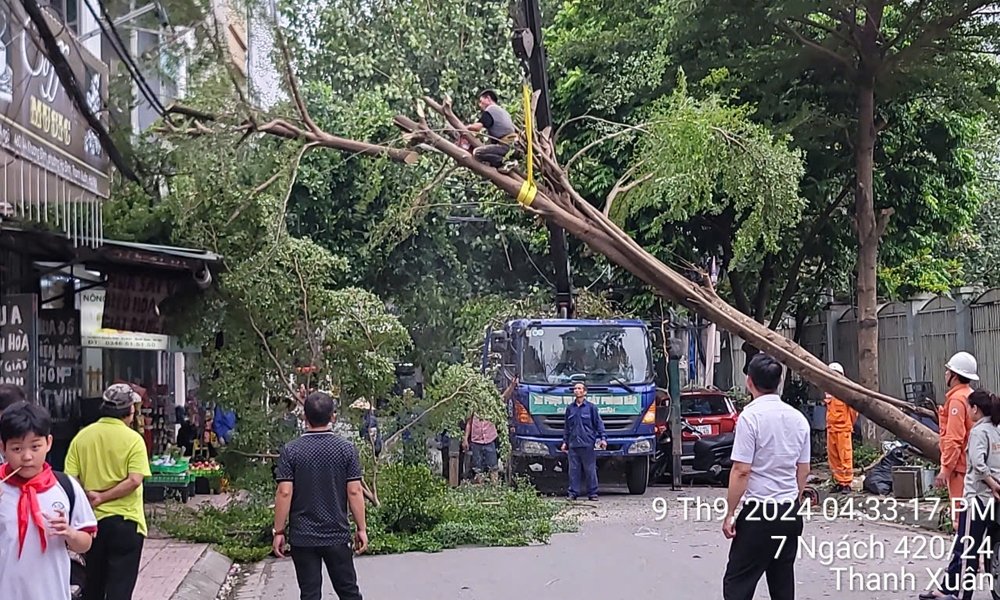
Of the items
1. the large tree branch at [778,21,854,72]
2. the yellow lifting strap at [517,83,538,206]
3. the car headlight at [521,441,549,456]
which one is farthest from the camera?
the car headlight at [521,441,549,456]

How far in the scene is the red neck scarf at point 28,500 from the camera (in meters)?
5.08

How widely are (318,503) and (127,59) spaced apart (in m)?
5.45

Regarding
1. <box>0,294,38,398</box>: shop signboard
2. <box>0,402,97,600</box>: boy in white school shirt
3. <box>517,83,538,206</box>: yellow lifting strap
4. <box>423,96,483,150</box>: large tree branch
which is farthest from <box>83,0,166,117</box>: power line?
<box>0,402,97,600</box>: boy in white school shirt

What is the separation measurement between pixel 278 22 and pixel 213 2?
939mm

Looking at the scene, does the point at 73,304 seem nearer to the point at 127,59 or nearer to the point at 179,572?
the point at 127,59

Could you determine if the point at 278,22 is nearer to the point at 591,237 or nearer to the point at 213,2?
the point at 213,2

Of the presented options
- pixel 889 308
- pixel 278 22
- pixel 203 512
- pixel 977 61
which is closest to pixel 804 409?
pixel 889 308

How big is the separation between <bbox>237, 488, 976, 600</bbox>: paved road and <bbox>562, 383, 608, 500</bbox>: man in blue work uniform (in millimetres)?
3461

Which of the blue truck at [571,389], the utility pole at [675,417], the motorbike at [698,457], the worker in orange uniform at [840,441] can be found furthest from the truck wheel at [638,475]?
the worker in orange uniform at [840,441]

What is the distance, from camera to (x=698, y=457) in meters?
20.3

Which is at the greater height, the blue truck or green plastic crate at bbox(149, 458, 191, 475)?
the blue truck

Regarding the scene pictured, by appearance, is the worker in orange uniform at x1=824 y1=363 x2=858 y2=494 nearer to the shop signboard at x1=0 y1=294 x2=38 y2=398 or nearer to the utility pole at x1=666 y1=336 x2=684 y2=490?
the utility pole at x1=666 y1=336 x2=684 y2=490

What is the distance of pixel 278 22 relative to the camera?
476 inches

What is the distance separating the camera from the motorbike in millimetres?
20203
